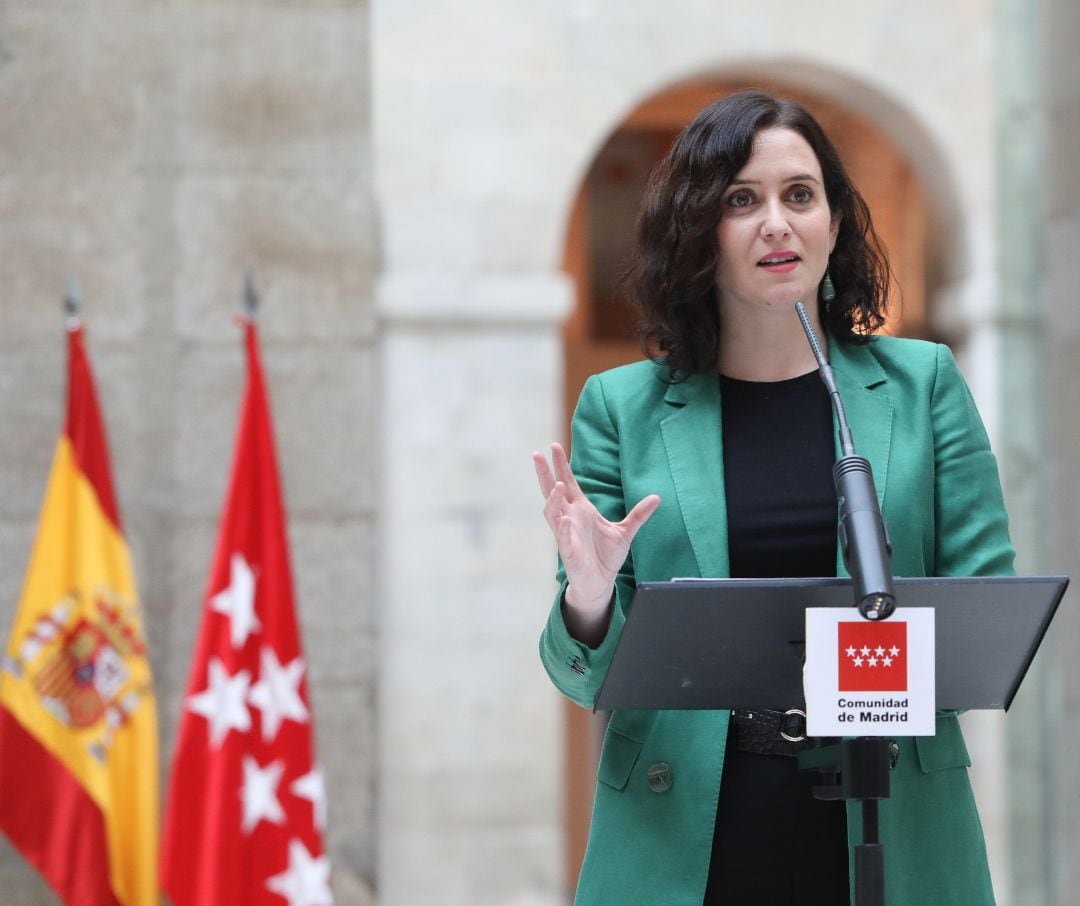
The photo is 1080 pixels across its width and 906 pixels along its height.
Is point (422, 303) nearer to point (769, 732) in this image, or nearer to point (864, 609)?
point (769, 732)

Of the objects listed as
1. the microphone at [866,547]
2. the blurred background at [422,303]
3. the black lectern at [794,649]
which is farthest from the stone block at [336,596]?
the microphone at [866,547]

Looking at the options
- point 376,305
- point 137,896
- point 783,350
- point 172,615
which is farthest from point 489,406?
point 783,350

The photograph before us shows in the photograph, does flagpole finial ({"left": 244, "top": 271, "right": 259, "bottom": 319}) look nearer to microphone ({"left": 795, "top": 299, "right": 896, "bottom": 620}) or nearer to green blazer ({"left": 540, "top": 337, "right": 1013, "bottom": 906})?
green blazer ({"left": 540, "top": 337, "right": 1013, "bottom": 906})

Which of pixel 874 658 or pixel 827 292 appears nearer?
pixel 874 658

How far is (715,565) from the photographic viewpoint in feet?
7.82

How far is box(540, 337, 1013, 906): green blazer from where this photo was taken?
2.32 meters

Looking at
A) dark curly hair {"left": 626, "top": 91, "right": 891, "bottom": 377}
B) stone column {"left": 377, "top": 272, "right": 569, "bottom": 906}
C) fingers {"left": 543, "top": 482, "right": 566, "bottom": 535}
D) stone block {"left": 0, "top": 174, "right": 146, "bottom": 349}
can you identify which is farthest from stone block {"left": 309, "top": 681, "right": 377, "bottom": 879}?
fingers {"left": 543, "top": 482, "right": 566, "bottom": 535}

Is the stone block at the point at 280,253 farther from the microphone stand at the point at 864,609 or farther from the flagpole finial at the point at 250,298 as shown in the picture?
the microphone stand at the point at 864,609

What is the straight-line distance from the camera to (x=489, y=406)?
22.3ft

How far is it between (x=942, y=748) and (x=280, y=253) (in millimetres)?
4479

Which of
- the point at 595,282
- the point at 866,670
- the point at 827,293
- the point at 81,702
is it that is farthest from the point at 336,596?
the point at 595,282

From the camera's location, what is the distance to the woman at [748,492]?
91.6 inches

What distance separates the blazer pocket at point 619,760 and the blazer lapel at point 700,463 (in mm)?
268

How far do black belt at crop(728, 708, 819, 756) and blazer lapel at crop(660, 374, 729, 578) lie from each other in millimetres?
206
